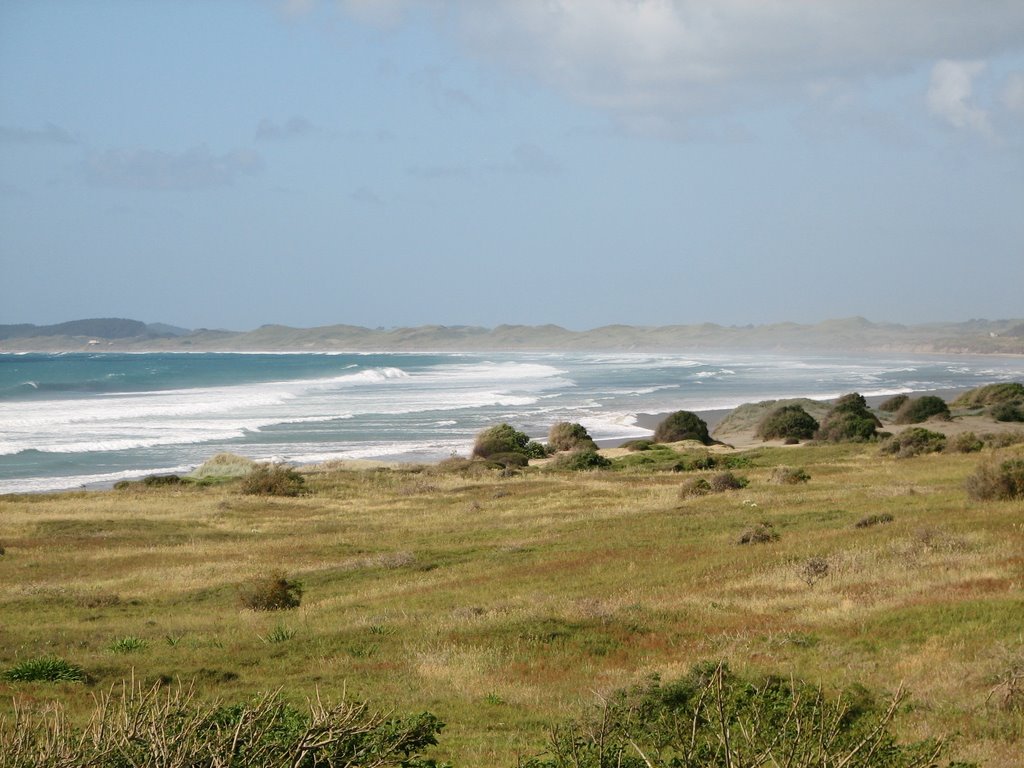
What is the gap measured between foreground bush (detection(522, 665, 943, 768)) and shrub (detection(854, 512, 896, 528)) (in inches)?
506

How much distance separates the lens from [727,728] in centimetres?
637

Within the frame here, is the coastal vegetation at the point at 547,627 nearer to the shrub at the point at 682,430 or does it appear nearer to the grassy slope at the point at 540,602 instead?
the grassy slope at the point at 540,602

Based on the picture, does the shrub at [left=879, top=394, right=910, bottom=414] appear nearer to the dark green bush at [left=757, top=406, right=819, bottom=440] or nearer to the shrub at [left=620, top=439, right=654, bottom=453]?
→ the dark green bush at [left=757, top=406, right=819, bottom=440]

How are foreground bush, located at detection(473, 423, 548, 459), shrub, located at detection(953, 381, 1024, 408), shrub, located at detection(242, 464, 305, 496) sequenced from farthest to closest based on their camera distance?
shrub, located at detection(953, 381, 1024, 408) → foreground bush, located at detection(473, 423, 548, 459) → shrub, located at detection(242, 464, 305, 496)

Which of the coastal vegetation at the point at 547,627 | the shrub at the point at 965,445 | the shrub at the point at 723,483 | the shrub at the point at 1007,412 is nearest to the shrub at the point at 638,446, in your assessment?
the shrub at the point at 965,445

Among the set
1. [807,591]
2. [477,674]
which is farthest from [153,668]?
[807,591]

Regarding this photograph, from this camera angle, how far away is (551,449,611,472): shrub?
48.3m

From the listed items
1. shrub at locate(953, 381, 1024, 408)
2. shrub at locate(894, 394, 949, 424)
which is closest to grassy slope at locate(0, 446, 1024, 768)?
shrub at locate(894, 394, 949, 424)

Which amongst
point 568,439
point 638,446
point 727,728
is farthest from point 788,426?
point 727,728

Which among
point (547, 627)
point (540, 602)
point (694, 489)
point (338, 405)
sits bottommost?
point (694, 489)

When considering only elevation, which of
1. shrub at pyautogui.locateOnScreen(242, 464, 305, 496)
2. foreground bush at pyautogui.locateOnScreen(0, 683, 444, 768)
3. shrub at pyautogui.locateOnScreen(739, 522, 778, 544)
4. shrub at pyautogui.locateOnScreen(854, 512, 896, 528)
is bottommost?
shrub at pyautogui.locateOnScreen(242, 464, 305, 496)

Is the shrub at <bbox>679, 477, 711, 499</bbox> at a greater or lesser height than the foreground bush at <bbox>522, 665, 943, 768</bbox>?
lesser

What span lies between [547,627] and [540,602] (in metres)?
2.49

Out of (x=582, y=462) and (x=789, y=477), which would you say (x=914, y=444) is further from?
(x=582, y=462)
